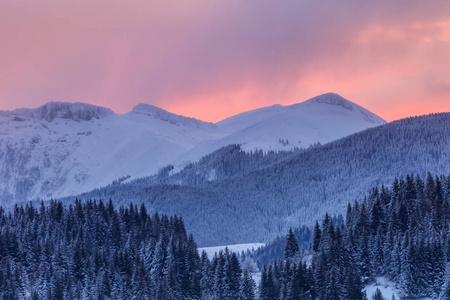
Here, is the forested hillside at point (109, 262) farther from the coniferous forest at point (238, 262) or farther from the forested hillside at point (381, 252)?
the forested hillside at point (381, 252)

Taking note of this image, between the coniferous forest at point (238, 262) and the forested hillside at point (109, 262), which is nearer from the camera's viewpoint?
the coniferous forest at point (238, 262)

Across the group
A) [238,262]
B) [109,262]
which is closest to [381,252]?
[238,262]

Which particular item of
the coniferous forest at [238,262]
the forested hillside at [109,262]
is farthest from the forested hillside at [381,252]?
the forested hillside at [109,262]

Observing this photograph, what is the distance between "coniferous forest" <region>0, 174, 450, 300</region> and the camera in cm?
14800

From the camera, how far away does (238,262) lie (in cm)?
16788

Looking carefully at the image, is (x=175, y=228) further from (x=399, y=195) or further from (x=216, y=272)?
(x=399, y=195)

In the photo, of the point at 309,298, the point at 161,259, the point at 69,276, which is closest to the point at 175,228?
the point at 161,259

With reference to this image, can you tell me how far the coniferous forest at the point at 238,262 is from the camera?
14800 centimetres

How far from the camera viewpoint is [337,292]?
14550cm

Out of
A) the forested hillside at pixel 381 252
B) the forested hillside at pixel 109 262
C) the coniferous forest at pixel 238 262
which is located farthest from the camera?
the forested hillside at pixel 109 262

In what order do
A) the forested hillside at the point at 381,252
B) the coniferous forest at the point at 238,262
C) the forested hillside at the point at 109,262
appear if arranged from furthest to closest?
the forested hillside at the point at 109,262
the coniferous forest at the point at 238,262
the forested hillside at the point at 381,252

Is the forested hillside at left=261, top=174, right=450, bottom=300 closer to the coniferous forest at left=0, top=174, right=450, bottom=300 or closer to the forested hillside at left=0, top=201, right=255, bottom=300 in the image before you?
the coniferous forest at left=0, top=174, right=450, bottom=300

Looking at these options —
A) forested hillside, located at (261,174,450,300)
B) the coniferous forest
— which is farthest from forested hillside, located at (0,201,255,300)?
forested hillside, located at (261,174,450,300)

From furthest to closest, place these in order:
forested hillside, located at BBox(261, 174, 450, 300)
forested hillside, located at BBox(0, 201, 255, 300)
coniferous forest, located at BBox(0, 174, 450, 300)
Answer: forested hillside, located at BBox(0, 201, 255, 300)
coniferous forest, located at BBox(0, 174, 450, 300)
forested hillside, located at BBox(261, 174, 450, 300)
